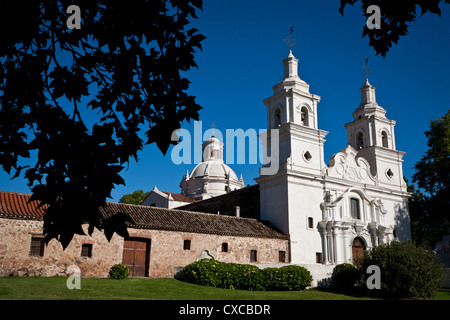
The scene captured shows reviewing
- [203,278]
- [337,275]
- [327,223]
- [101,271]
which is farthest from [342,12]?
[327,223]

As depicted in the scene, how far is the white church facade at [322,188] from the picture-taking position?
2633 cm

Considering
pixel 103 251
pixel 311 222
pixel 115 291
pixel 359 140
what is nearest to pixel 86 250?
pixel 103 251

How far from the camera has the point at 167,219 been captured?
867 inches

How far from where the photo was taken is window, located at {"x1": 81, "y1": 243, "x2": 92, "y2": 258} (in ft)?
59.9

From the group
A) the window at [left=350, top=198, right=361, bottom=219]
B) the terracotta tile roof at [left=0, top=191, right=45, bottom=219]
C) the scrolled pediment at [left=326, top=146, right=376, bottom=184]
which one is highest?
the scrolled pediment at [left=326, top=146, right=376, bottom=184]

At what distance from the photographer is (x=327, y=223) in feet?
87.6

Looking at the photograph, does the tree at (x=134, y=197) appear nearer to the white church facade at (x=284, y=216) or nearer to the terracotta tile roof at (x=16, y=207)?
the white church facade at (x=284, y=216)

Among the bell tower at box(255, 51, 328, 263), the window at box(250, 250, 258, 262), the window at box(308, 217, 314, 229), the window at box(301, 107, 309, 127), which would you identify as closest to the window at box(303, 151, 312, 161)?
the bell tower at box(255, 51, 328, 263)

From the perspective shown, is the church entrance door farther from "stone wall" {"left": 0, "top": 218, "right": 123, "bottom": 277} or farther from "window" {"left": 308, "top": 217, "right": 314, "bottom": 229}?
"stone wall" {"left": 0, "top": 218, "right": 123, "bottom": 277}

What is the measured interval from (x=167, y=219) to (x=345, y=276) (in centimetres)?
973

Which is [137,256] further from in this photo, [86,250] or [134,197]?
[134,197]

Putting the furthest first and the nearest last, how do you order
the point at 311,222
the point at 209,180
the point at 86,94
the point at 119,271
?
the point at 209,180 < the point at 311,222 < the point at 119,271 < the point at 86,94

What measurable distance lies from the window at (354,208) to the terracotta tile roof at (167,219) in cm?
633

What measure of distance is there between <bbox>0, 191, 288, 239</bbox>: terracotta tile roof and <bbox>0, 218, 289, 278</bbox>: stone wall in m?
0.28
